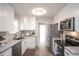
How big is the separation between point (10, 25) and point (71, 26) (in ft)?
4.46

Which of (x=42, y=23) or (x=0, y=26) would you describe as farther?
(x=42, y=23)

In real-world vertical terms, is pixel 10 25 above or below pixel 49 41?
above

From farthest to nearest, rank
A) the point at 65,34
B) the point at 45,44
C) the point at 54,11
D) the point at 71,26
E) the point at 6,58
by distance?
the point at 45,44, the point at 65,34, the point at 54,11, the point at 71,26, the point at 6,58

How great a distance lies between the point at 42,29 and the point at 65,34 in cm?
59

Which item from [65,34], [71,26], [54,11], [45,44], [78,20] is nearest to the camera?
[78,20]

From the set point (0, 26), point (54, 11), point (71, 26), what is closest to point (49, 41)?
point (54, 11)

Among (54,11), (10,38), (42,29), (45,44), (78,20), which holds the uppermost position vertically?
(54,11)

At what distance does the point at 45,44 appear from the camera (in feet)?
8.16

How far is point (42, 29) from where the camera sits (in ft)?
7.59

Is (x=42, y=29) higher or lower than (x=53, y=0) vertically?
lower

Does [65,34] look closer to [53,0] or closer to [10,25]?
[10,25]

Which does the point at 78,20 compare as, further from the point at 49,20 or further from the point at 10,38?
the point at 10,38

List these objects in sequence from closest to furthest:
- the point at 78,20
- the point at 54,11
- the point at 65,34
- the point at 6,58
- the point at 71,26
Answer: the point at 6,58 → the point at 78,20 → the point at 71,26 → the point at 54,11 → the point at 65,34

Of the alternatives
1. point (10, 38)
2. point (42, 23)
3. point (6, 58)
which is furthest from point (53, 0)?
point (10, 38)
